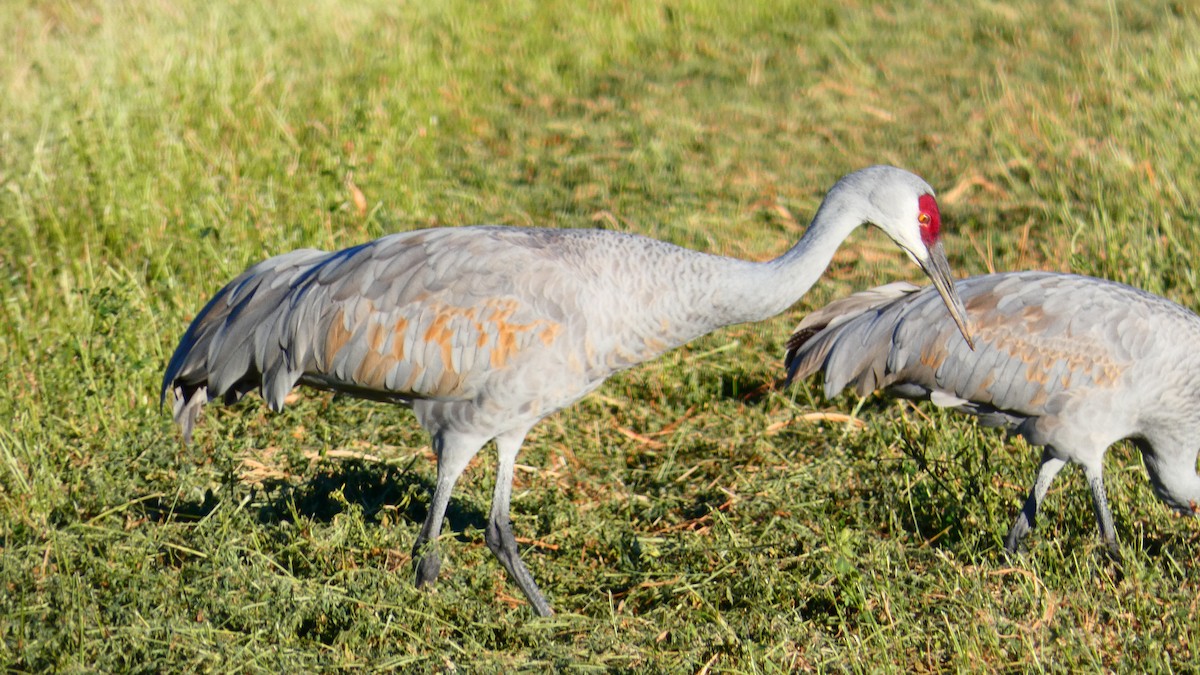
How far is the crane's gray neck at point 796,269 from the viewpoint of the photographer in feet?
12.8

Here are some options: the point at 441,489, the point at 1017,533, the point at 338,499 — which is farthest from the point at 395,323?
the point at 1017,533

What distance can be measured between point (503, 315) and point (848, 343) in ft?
4.59

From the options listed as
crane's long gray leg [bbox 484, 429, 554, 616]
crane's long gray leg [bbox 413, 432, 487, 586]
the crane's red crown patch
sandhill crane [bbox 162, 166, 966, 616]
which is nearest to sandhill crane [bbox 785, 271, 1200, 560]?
sandhill crane [bbox 162, 166, 966, 616]

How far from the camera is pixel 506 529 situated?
4277 mm

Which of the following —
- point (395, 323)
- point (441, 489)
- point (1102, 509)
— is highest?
point (395, 323)

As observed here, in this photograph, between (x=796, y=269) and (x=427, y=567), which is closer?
(x=796, y=269)

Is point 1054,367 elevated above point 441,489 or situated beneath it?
elevated above

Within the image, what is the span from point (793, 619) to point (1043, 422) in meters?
1.15

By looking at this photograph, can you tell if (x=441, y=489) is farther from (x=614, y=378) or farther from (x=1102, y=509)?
(x=1102, y=509)

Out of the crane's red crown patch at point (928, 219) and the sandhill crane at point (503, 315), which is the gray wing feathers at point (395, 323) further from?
the crane's red crown patch at point (928, 219)

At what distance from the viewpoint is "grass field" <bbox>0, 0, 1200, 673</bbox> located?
151 inches

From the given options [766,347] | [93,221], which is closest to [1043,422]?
[766,347]

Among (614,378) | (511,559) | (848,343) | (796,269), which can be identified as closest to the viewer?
(796,269)

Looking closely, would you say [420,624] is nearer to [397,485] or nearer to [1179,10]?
[397,485]
